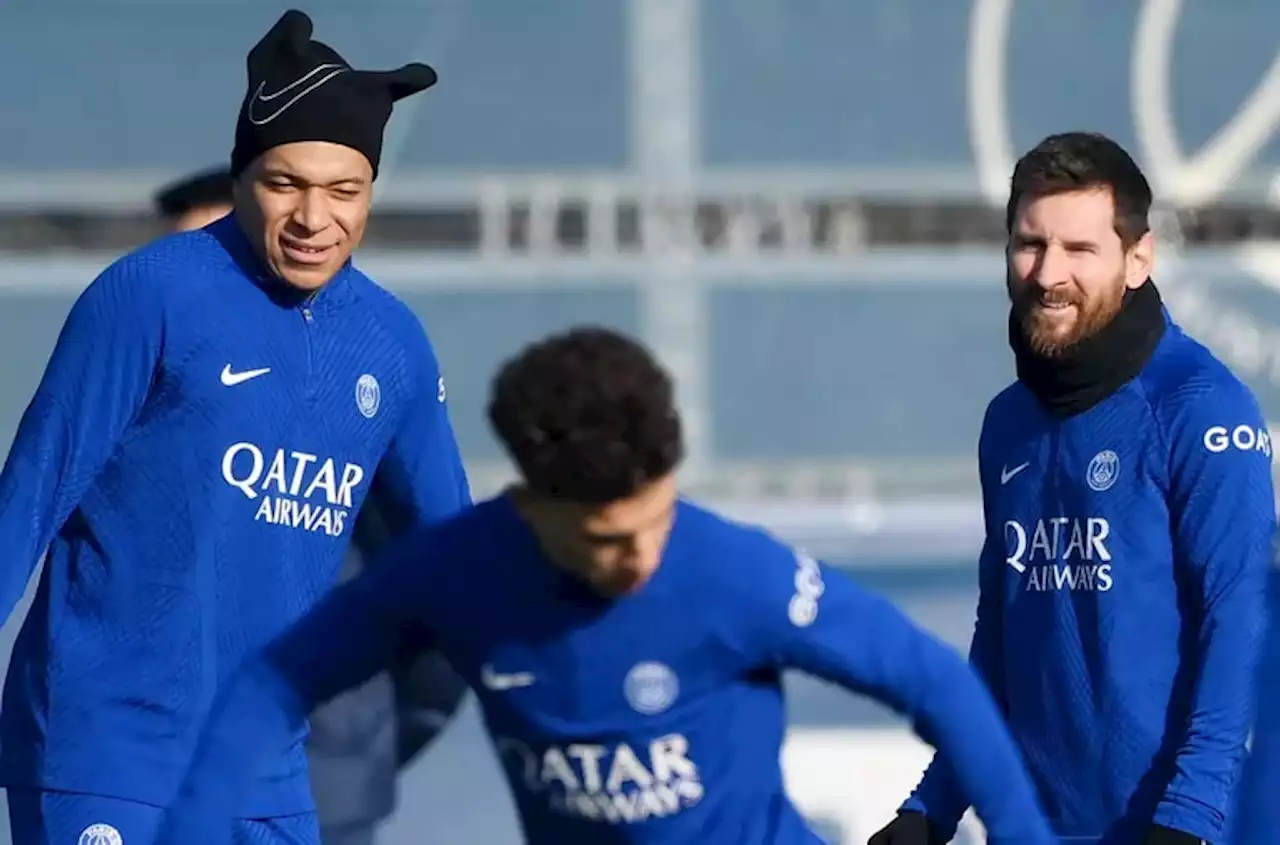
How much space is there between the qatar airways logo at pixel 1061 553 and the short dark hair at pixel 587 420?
1.10 m

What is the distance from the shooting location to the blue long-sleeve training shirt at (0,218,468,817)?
362 cm

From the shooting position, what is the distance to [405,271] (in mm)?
8172

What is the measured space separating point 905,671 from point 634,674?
294mm

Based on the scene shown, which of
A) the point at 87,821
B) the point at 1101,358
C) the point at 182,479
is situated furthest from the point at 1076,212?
the point at 87,821

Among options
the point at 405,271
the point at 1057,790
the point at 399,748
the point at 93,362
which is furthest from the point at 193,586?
the point at 405,271

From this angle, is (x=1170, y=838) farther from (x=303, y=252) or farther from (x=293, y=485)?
(x=303, y=252)

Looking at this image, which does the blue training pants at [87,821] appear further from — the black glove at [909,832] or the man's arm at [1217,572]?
the man's arm at [1217,572]

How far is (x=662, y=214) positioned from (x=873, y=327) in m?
0.76

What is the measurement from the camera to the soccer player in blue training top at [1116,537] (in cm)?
346

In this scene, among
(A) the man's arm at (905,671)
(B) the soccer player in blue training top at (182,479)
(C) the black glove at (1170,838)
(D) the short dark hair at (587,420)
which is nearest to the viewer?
(D) the short dark hair at (587,420)

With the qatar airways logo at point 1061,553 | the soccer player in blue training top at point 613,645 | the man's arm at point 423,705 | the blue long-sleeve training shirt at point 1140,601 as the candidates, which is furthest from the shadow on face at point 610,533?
the man's arm at point 423,705

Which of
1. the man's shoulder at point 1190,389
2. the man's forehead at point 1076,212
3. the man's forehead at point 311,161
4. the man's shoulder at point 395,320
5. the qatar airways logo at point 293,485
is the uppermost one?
the man's forehead at point 311,161

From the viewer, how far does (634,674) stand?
9.12 feet

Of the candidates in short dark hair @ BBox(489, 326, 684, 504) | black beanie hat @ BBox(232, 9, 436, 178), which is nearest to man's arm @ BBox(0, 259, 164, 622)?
black beanie hat @ BBox(232, 9, 436, 178)
